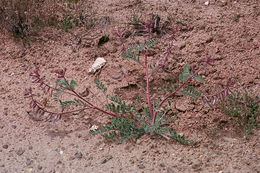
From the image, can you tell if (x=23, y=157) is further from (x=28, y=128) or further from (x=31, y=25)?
(x=31, y=25)

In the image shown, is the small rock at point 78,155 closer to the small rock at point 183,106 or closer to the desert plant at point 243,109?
the small rock at point 183,106

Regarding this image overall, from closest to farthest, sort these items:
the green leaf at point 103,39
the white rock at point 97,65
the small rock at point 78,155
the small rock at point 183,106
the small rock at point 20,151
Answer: the small rock at point 78,155 → the small rock at point 20,151 → the small rock at point 183,106 → the white rock at point 97,65 → the green leaf at point 103,39

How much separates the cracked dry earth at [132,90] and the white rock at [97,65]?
4 centimetres

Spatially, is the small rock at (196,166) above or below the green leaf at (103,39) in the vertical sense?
below

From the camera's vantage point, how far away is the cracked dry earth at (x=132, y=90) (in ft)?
10.8

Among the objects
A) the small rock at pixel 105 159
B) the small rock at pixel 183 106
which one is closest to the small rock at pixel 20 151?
the small rock at pixel 105 159

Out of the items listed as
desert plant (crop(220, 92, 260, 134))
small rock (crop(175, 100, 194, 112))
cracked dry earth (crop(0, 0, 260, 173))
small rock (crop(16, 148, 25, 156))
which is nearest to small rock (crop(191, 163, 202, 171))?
cracked dry earth (crop(0, 0, 260, 173))

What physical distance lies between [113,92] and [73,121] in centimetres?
45

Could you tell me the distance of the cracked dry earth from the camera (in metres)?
3.29

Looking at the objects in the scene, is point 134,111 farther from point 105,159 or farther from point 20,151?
point 20,151

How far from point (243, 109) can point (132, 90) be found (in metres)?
1.00

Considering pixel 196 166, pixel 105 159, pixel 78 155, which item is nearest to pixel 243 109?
pixel 196 166

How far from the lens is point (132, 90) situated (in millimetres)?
3947

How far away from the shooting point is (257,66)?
388 centimetres
